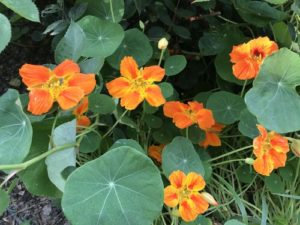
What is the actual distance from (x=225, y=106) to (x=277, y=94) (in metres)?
0.25

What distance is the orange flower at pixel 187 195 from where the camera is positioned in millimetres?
1161

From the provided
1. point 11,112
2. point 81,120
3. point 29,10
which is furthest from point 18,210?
point 29,10

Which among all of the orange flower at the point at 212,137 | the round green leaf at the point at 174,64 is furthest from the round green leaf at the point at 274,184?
the round green leaf at the point at 174,64

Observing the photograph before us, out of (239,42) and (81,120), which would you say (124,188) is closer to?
(81,120)

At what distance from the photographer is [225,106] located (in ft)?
4.61

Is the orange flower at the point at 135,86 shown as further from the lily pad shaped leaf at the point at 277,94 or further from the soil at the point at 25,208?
the soil at the point at 25,208

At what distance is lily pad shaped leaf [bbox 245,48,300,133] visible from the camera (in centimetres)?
114

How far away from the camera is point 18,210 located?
1.58m

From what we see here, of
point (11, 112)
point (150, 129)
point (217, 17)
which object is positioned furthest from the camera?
point (217, 17)

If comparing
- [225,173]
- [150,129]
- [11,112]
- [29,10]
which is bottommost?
[225,173]

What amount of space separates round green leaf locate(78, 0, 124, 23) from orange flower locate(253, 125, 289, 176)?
18.0 inches

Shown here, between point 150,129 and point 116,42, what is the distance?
1.03 feet

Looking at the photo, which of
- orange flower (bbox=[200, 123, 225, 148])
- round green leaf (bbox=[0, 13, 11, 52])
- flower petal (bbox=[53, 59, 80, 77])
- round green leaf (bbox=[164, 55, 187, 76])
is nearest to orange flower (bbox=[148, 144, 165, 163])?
orange flower (bbox=[200, 123, 225, 148])

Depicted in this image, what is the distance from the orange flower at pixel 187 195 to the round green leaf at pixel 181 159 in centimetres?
9
